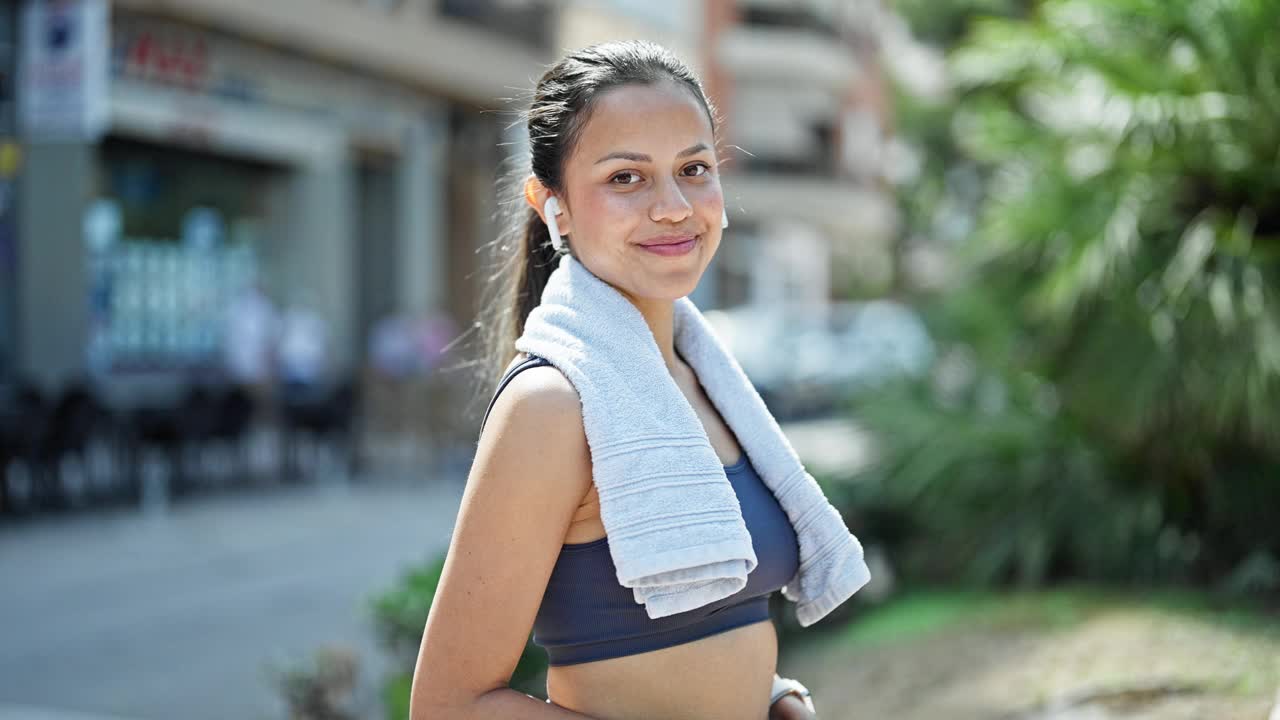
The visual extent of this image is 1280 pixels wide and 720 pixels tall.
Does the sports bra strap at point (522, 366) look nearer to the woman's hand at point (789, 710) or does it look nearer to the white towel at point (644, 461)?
the white towel at point (644, 461)

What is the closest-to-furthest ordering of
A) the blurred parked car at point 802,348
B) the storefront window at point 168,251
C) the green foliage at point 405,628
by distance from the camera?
the green foliage at point 405,628 → the storefront window at point 168,251 → the blurred parked car at point 802,348

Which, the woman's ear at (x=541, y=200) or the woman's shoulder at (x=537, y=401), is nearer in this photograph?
the woman's shoulder at (x=537, y=401)

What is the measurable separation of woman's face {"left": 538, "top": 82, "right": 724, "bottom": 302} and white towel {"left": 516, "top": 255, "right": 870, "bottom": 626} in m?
0.05

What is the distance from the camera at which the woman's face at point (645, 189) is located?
1774 mm

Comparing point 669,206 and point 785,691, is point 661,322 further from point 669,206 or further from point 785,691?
point 785,691

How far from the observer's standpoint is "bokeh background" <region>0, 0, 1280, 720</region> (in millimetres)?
5480

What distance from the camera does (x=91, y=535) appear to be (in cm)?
995

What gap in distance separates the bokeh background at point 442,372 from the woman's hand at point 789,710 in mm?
771

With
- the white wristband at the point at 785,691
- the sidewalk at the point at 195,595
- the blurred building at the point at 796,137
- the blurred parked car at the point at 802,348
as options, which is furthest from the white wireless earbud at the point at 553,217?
the blurred building at the point at 796,137

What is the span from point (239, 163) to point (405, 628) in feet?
46.9

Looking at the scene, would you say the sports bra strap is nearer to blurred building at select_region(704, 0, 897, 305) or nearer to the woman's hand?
the woman's hand

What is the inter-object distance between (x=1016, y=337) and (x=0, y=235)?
11.0 metres

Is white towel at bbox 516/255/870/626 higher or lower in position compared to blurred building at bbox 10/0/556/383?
lower

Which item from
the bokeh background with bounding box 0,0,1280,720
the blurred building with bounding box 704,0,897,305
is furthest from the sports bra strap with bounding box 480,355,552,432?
the blurred building with bounding box 704,0,897,305
